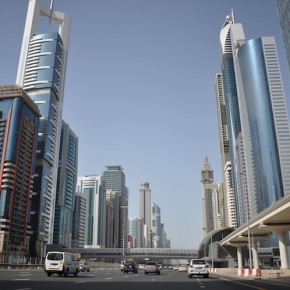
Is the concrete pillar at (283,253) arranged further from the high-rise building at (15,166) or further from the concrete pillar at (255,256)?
the high-rise building at (15,166)

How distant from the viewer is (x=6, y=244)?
154375 millimetres

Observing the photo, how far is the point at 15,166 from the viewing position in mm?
163750

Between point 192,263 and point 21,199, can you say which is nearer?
point 192,263

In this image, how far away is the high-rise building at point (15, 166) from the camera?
15762cm

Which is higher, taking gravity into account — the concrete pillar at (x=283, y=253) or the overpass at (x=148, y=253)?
the overpass at (x=148, y=253)

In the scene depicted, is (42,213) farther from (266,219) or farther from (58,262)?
(58,262)

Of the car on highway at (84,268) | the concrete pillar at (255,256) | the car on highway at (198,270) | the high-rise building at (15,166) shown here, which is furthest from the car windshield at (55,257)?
the high-rise building at (15,166)

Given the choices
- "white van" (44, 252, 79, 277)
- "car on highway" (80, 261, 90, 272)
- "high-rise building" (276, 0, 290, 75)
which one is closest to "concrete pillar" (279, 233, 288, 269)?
"car on highway" (80, 261, 90, 272)

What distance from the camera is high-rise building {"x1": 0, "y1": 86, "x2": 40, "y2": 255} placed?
15762cm

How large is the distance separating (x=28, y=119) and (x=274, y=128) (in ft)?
416

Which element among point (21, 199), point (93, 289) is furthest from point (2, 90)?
point (93, 289)

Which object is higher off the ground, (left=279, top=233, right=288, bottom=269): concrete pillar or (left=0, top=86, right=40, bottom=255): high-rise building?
(left=0, top=86, right=40, bottom=255): high-rise building

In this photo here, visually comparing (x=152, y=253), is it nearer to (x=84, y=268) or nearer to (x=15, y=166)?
(x=15, y=166)

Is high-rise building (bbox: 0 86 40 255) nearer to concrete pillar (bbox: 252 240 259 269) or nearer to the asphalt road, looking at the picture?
concrete pillar (bbox: 252 240 259 269)
